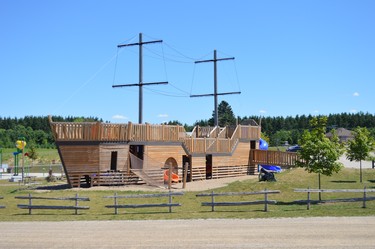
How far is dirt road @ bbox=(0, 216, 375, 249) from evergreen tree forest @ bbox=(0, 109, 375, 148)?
74343 millimetres

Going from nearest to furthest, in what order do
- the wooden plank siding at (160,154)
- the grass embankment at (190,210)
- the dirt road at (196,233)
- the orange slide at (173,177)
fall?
the dirt road at (196,233) < the grass embankment at (190,210) < the wooden plank siding at (160,154) < the orange slide at (173,177)

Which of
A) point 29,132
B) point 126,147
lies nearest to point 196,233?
point 126,147

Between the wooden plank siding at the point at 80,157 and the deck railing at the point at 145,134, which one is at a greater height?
the deck railing at the point at 145,134

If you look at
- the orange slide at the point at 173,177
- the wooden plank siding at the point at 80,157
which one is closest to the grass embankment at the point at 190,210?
the wooden plank siding at the point at 80,157

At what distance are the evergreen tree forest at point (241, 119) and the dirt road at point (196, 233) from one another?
74.3m

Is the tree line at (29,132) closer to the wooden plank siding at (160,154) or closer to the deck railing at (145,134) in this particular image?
the deck railing at (145,134)

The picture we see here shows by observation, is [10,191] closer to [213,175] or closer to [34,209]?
[34,209]

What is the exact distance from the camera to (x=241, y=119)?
120312mm

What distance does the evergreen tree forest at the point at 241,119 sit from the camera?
11538 cm

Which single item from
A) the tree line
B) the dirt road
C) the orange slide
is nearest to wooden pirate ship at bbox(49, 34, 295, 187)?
the orange slide

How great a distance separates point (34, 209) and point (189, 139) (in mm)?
16471

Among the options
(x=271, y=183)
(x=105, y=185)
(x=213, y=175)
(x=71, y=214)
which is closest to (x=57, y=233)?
(x=71, y=214)

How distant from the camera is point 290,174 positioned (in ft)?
119

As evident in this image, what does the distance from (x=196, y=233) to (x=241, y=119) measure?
347 ft
